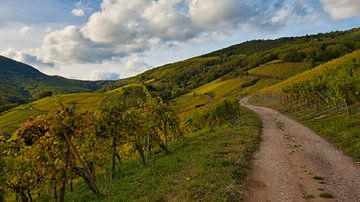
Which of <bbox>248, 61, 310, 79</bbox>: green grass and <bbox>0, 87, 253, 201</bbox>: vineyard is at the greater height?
<bbox>248, 61, 310, 79</bbox>: green grass

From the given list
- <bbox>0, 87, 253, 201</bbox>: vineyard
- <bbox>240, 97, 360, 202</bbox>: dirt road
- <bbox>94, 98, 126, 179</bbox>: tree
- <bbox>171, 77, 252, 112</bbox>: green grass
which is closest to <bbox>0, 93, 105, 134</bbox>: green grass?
<bbox>171, 77, 252, 112</bbox>: green grass

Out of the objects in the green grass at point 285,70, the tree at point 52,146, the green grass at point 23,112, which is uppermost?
the green grass at point 285,70

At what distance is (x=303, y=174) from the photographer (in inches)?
793

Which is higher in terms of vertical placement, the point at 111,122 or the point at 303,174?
the point at 111,122

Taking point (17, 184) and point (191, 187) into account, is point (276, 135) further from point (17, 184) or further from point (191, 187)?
point (17, 184)

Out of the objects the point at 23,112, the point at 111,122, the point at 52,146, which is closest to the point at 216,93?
the point at 23,112

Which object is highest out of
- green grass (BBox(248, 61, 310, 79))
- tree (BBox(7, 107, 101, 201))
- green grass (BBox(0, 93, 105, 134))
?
green grass (BBox(248, 61, 310, 79))

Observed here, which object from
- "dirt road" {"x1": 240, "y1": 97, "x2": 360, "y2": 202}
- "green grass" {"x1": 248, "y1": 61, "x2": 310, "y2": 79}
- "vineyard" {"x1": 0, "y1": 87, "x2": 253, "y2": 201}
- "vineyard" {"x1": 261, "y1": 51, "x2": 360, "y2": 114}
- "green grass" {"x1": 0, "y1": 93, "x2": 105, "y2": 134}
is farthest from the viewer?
"green grass" {"x1": 248, "y1": 61, "x2": 310, "y2": 79}

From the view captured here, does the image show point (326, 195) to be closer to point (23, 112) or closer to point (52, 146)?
point (52, 146)

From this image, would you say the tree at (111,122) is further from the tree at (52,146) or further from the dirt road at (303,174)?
the dirt road at (303,174)

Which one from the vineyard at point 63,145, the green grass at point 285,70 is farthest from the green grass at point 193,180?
the green grass at point 285,70

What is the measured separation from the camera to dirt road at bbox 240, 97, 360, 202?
54.2ft

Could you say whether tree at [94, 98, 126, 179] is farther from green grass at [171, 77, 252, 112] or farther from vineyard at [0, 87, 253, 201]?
green grass at [171, 77, 252, 112]

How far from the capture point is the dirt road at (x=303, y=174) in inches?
651
